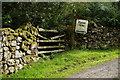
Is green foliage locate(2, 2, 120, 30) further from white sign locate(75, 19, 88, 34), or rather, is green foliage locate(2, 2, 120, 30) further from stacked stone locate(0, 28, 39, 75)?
stacked stone locate(0, 28, 39, 75)

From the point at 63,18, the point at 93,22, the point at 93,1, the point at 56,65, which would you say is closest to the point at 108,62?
the point at 56,65

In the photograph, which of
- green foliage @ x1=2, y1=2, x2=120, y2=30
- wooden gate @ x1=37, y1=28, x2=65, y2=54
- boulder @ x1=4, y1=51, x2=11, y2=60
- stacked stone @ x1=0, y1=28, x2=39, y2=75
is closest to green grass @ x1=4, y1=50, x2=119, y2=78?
stacked stone @ x1=0, y1=28, x2=39, y2=75

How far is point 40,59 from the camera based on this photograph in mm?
9867

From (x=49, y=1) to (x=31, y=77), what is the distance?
6.11m

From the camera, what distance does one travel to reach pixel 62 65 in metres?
8.86

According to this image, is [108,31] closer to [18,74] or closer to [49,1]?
[49,1]

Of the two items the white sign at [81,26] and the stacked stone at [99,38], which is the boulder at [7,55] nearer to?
the white sign at [81,26]

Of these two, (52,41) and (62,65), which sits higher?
(52,41)

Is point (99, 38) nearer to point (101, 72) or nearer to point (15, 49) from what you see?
point (101, 72)

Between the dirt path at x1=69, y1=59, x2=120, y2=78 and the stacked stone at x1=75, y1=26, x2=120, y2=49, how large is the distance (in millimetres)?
4067

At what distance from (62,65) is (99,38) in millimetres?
5162

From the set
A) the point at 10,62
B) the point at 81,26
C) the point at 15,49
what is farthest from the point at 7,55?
the point at 81,26

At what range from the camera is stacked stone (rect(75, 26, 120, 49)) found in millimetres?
12680

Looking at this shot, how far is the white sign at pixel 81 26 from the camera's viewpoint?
1201cm
